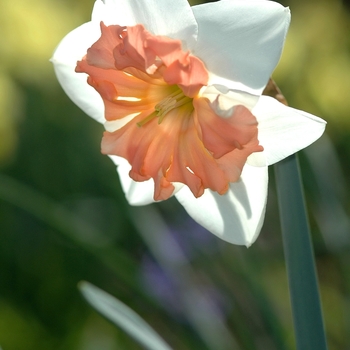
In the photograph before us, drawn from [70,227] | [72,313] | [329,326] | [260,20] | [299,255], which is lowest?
[329,326]

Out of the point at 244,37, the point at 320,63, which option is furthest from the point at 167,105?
the point at 320,63

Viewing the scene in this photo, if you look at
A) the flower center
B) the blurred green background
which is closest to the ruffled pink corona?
the flower center

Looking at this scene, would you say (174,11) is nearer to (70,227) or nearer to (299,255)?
(299,255)

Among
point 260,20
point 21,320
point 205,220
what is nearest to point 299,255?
point 205,220

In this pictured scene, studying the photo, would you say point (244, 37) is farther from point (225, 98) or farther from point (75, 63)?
point (75, 63)

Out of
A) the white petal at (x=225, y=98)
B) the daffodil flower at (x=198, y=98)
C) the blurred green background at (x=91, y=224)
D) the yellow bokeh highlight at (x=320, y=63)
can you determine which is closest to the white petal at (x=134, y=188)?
the daffodil flower at (x=198, y=98)

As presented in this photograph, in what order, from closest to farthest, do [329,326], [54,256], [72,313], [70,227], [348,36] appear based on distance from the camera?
[70,227]
[329,326]
[72,313]
[54,256]
[348,36]

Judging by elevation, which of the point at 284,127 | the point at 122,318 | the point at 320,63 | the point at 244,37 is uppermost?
the point at 244,37
